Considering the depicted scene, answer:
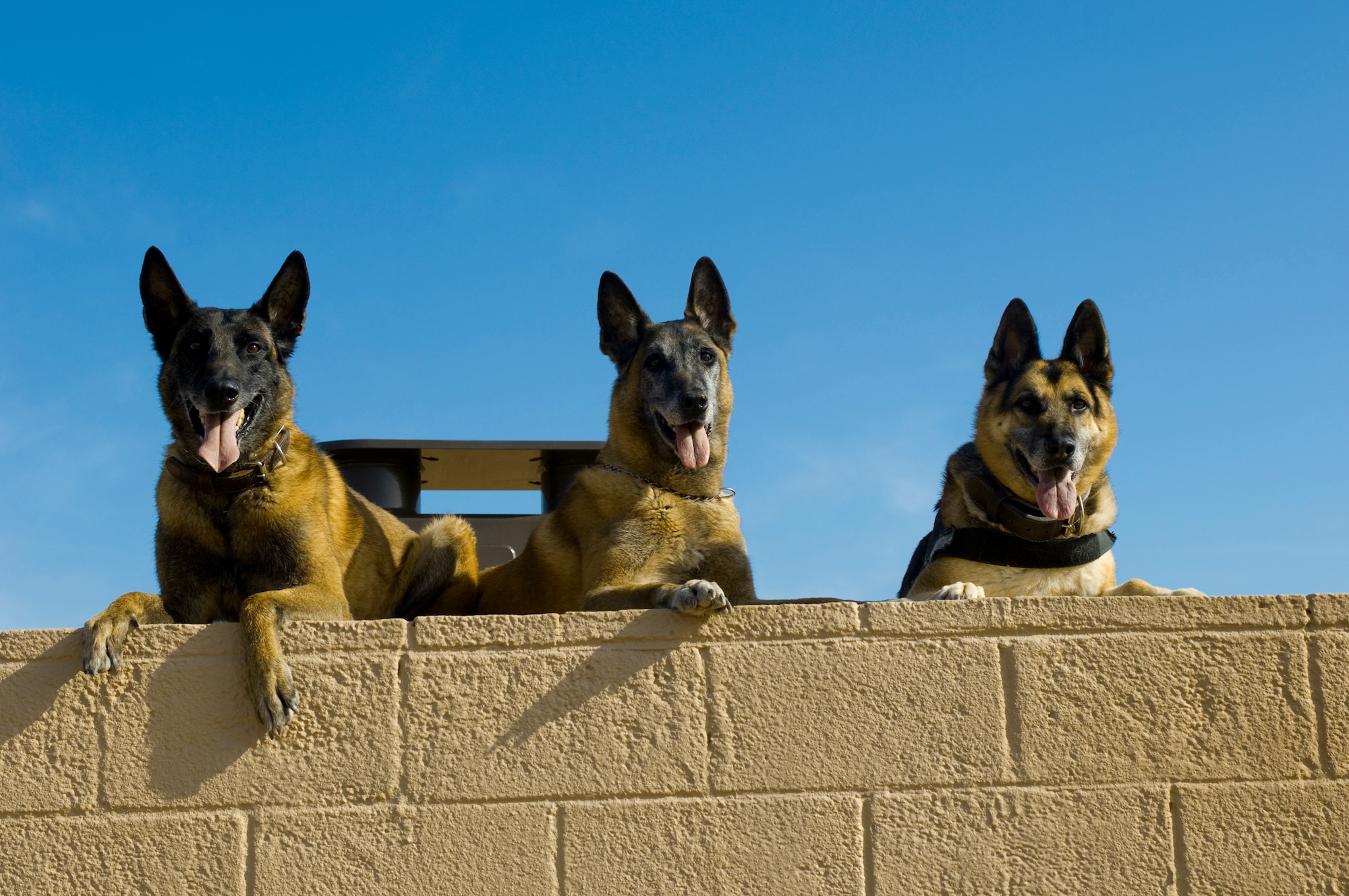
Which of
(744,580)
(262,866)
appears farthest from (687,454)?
(262,866)

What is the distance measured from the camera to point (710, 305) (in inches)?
235

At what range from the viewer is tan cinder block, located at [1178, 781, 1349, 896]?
418 centimetres

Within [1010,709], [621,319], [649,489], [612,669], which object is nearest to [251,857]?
[612,669]

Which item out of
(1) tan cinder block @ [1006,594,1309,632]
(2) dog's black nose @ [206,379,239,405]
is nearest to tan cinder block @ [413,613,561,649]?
(2) dog's black nose @ [206,379,239,405]

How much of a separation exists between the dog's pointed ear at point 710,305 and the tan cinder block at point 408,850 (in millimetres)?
2691

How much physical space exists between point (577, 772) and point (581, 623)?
52 centimetres

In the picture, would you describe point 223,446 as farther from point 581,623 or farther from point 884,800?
point 884,800

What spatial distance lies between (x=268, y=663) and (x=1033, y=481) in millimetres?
3539

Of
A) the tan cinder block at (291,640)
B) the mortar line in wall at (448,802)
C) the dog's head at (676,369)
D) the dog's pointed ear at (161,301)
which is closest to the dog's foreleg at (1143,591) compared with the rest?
the mortar line in wall at (448,802)

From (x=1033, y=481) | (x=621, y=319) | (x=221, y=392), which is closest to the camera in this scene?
(x=221, y=392)

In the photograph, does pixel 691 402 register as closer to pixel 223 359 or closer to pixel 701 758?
pixel 701 758

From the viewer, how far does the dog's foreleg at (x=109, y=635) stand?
13.6 ft

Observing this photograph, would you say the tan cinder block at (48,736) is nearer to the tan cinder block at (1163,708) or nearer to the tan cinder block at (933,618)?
the tan cinder block at (933,618)

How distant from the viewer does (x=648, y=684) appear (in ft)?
13.8
